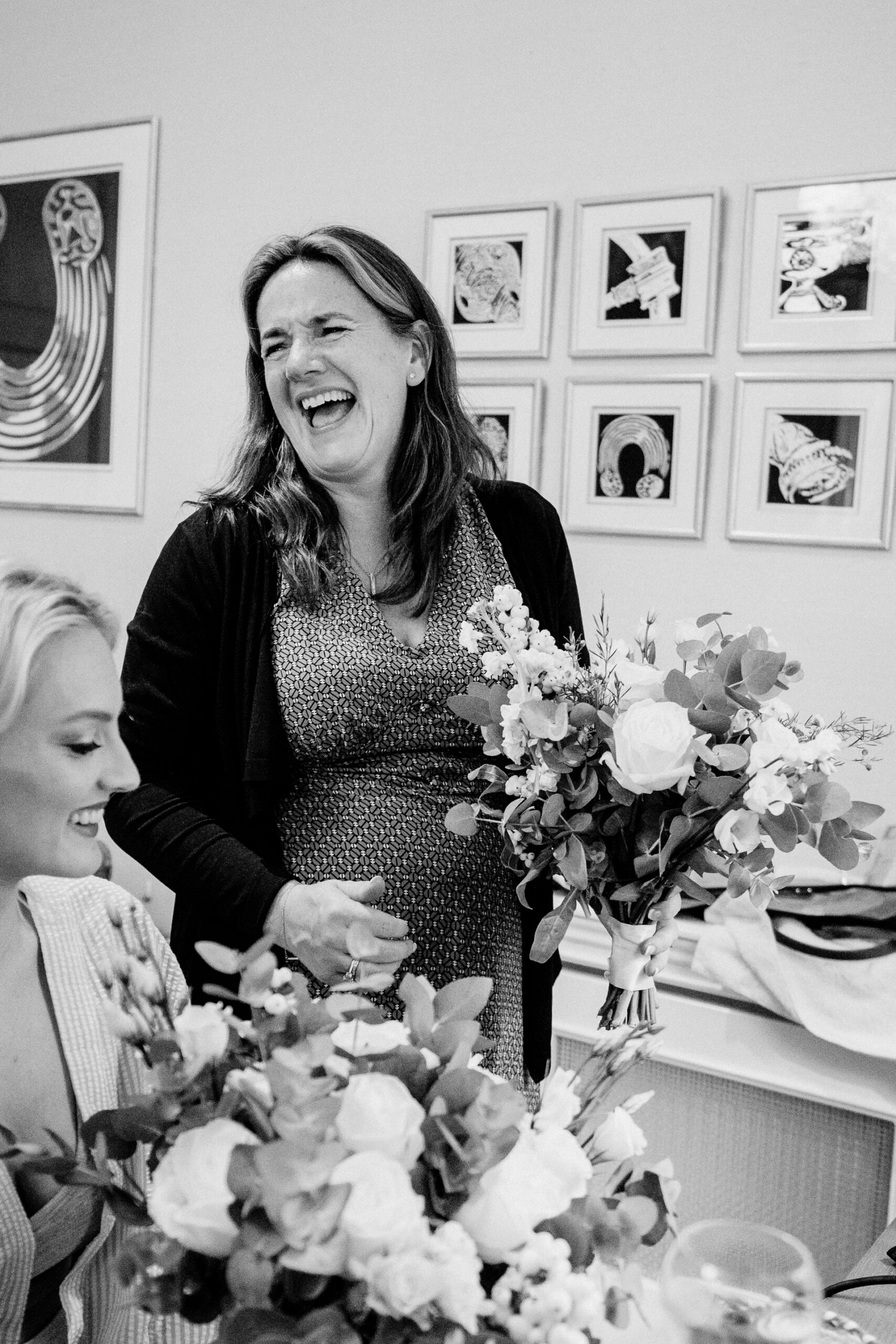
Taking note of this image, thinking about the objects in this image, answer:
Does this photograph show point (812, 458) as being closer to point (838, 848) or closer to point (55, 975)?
point (838, 848)

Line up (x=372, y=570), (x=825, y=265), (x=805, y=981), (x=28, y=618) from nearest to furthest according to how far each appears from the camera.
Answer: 1. (x=28, y=618)
2. (x=372, y=570)
3. (x=805, y=981)
4. (x=825, y=265)

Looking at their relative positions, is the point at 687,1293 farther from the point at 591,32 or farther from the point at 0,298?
the point at 0,298

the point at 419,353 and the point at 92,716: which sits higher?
the point at 419,353

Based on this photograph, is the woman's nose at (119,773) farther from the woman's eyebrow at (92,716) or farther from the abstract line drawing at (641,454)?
the abstract line drawing at (641,454)

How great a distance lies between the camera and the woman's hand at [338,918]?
3.74ft

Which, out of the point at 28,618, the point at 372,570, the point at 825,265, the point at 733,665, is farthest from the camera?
the point at 825,265

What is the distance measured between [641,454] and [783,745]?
149 cm

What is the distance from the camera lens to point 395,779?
1614 mm

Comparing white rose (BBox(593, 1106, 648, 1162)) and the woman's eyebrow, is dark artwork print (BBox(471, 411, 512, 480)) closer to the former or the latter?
Answer: the woman's eyebrow

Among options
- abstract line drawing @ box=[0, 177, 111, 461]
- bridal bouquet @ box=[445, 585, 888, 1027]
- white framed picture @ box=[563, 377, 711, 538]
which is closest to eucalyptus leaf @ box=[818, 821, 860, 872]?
bridal bouquet @ box=[445, 585, 888, 1027]

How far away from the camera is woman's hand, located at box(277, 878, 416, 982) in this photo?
44.8 inches

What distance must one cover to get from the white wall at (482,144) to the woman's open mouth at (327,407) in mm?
626

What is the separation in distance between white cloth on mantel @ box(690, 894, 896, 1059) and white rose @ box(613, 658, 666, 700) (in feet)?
2.96

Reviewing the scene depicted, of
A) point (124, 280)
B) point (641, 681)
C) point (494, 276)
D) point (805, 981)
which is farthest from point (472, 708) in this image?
point (124, 280)
